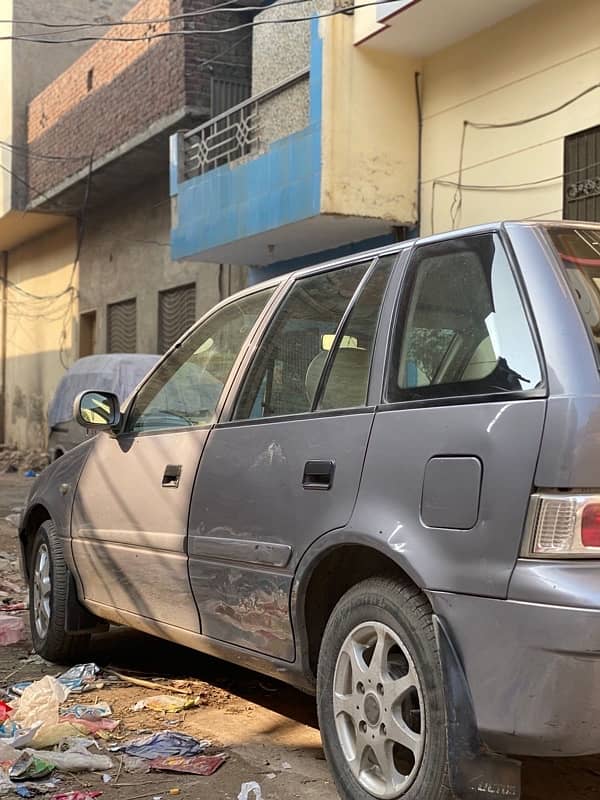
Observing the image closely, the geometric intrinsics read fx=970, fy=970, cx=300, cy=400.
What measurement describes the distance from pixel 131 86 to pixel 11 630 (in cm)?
1209

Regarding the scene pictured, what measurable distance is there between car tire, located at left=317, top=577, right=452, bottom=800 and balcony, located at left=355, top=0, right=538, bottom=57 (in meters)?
7.56

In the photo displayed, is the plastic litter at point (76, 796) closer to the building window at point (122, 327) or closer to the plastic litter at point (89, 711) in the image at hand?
the plastic litter at point (89, 711)

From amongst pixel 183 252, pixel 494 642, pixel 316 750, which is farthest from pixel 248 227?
pixel 494 642

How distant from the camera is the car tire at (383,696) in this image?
270cm

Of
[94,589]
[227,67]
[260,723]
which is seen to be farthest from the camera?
[227,67]

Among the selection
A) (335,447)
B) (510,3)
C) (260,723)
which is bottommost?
(260,723)

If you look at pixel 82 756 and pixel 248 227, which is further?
pixel 248 227

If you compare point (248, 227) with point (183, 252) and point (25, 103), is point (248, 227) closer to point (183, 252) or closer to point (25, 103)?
point (183, 252)

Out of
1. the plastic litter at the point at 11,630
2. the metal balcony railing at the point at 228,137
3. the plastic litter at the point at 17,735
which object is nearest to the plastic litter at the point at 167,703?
the plastic litter at the point at 17,735

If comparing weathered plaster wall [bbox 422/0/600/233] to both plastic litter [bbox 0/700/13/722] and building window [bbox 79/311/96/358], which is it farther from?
building window [bbox 79/311/96/358]

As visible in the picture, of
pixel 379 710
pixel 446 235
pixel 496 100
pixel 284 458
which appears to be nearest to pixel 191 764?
pixel 379 710

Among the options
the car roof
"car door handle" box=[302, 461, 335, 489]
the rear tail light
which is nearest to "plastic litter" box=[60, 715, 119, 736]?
"car door handle" box=[302, 461, 335, 489]

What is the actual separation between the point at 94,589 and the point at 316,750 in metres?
1.49

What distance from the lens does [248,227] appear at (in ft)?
38.2
